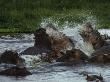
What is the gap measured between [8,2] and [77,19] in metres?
13.7

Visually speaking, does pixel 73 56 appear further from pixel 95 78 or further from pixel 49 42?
pixel 95 78

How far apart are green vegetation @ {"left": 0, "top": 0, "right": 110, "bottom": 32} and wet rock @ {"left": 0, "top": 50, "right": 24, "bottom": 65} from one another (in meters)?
29.2

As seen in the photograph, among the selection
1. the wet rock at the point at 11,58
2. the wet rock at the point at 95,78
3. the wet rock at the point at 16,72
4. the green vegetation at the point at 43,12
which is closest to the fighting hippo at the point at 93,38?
the wet rock at the point at 11,58

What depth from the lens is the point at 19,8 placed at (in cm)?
8006

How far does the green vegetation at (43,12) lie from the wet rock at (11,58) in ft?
95.9

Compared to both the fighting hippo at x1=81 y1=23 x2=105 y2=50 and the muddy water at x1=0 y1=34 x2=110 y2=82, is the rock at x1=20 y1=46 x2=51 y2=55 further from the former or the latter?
the muddy water at x1=0 y1=34 x2=110 y2=82

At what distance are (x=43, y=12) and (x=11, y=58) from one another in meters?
43.2

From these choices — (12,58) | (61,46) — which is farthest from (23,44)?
(12,58)

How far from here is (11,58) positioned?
3516 cm

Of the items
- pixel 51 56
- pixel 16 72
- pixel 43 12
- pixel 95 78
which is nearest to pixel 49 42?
pixel 51 56

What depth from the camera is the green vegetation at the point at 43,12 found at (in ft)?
232

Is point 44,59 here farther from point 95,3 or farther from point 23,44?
point 95,3

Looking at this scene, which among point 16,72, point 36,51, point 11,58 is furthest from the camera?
point 36,51

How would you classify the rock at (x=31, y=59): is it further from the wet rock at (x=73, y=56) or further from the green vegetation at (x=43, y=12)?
the green vegetation at (x=43, y=12)
